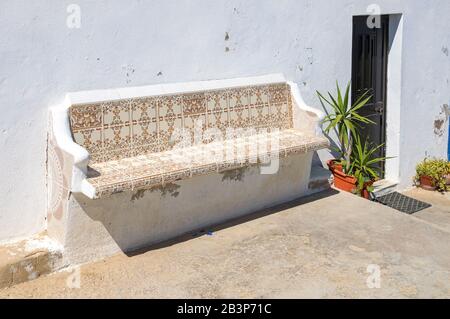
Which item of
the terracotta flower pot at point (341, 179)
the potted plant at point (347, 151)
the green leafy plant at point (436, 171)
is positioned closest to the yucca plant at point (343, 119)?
the potted plant at point (347, 151)

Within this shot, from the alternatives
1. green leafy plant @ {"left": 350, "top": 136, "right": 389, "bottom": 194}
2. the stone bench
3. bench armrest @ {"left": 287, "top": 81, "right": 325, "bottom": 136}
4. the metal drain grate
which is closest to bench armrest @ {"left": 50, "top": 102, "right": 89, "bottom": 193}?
the stone bench

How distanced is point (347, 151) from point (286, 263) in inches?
88.4

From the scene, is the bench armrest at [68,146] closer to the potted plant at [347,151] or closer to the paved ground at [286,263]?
the paved ground at [286,263]

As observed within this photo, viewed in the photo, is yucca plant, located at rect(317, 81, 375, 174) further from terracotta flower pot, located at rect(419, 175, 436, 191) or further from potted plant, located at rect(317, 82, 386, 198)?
terracotta flower pot, located at rect(419, 175, 436, 191)

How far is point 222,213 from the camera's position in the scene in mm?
4793

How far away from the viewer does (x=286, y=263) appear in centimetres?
405

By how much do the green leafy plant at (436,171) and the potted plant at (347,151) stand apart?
45.0 inches

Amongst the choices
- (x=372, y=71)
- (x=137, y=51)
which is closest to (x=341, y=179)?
(x=372, y=71)

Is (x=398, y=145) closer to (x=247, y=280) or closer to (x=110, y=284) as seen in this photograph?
(x=247, y=280)

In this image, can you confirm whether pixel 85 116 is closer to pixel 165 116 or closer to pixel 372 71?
A: pixel 165 116

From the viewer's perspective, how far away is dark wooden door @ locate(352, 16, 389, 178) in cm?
633
